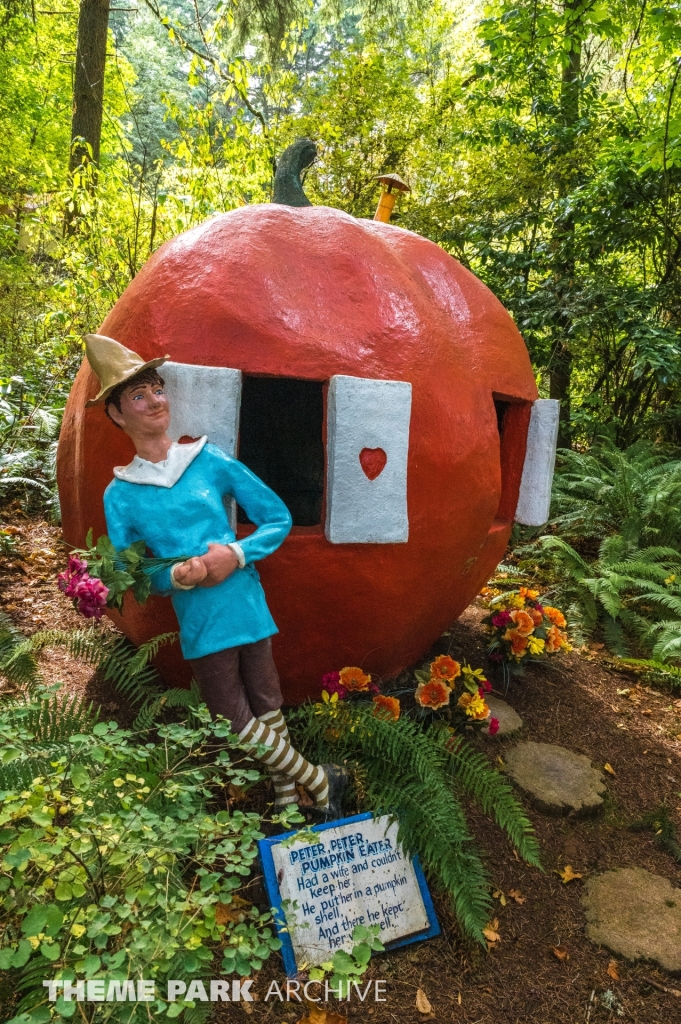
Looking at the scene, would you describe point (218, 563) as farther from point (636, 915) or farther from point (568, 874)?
point (636, 915)

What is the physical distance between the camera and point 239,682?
2.63m

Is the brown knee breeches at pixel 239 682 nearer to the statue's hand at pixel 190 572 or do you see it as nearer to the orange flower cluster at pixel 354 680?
the statue's hand at pixel 190 572

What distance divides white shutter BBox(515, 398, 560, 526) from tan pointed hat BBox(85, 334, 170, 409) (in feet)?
7.06

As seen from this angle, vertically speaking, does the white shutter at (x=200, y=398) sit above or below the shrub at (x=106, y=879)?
above

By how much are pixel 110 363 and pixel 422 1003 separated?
2.42 metres

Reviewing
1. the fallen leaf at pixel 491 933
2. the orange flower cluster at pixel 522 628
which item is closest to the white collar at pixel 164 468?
the fallen leaf at pixel 491 933

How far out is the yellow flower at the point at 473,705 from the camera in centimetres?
330

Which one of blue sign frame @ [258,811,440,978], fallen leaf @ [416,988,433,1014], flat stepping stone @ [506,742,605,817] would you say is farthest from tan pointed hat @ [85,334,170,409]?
flat stepping stone @ [506,742,605,817]

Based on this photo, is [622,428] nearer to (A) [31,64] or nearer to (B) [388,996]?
(B) [388,996]

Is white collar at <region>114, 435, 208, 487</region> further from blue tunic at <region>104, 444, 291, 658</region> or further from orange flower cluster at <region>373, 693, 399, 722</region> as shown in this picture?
orange flower cluster at <region>373, 693, 399, 722</region>

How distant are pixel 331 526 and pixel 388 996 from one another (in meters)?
1.67

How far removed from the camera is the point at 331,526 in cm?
286

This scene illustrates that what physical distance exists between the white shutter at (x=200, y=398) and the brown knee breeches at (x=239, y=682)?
83cm

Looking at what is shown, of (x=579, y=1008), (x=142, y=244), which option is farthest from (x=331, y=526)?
(x=142, y=244)
